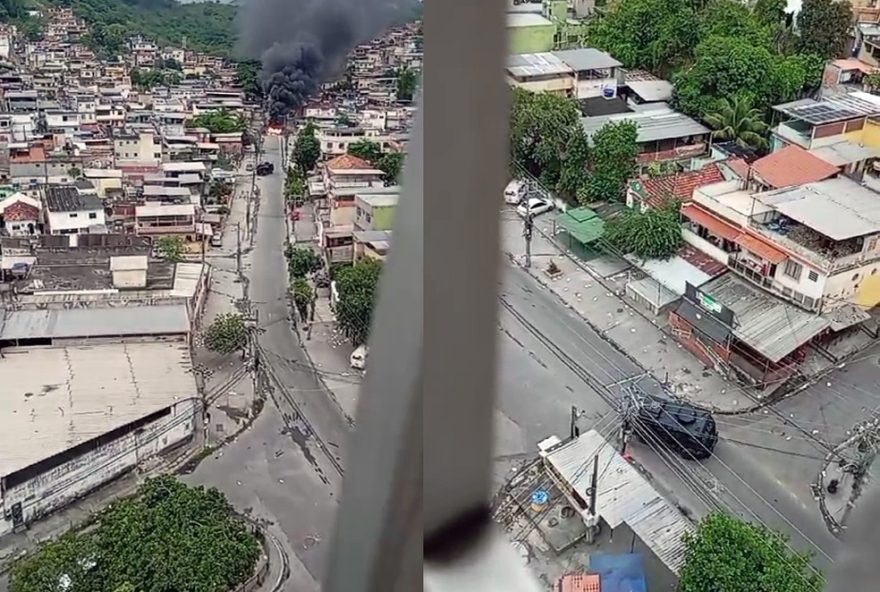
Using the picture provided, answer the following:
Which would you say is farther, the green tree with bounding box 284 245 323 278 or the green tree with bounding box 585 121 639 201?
the green tree with bounding box 585 121 639 201

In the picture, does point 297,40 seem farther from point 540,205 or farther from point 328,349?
point 328,349

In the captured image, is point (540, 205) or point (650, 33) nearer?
point (540, 205)

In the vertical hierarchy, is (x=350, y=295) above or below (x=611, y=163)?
below

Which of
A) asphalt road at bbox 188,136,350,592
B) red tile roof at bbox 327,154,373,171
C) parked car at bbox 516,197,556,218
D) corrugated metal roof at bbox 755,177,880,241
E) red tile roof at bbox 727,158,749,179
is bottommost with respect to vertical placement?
asphalt road at bbox 188,136,350,592

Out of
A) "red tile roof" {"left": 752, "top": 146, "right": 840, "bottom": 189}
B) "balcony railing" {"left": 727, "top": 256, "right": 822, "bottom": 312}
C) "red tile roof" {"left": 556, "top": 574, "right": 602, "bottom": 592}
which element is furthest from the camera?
"red tile roof" {"left": 752, "top": 146, "right": 840, "bottom": 189}

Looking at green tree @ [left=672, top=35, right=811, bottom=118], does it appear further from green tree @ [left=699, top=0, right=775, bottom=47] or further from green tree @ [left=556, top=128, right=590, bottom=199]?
green tree @ [left=556, top=128, right=590, bottom=199]

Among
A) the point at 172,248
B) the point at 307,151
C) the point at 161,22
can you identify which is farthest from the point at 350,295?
the point at 161,22

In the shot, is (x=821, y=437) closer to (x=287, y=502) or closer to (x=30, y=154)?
(x=287, y=502)

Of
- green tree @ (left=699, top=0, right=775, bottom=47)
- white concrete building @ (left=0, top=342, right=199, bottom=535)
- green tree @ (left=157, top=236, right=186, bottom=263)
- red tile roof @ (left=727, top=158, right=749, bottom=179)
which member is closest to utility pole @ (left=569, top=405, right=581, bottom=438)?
white concrete building @ (left=0, top=342, right=199, bottom=535)

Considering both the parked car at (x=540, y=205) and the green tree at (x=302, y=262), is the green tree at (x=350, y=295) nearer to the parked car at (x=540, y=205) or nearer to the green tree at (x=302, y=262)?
the green tree at (x=302, y=262)
